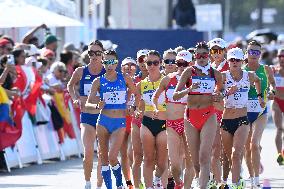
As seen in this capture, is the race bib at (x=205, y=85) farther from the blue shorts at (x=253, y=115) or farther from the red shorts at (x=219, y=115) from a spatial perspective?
the blue shorts at (x=253, y=115)

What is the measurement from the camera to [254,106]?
19.7 m

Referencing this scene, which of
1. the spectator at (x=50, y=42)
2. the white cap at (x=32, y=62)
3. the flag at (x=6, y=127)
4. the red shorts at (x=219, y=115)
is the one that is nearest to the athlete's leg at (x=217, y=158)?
the red shorts at (x=219, y=115)

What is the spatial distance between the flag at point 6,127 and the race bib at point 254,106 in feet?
16.0

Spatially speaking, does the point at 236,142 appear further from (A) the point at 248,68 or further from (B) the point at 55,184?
(B) the point at 55,184

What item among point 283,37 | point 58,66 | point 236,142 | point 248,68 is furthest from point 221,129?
point 283,37

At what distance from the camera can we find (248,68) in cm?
1973

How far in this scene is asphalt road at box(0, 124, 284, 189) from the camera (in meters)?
20.1

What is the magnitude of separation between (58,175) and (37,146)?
2395 mm

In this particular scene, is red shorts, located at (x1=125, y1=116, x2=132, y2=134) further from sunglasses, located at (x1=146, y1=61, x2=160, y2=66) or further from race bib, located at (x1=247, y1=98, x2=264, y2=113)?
race bib, located at (x1=247, y1=98, x2=264, y2=113)

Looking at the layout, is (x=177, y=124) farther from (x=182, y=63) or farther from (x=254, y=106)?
(x=254, y=106)

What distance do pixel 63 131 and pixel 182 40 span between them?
896 cm

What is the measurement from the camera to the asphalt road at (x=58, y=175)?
20.1 metres

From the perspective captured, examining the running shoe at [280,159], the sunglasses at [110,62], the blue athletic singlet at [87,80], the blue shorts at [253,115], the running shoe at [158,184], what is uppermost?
the sunglasses at [110,62]

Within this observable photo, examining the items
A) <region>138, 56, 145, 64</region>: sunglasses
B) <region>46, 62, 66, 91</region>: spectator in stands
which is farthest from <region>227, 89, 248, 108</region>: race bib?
<region>46, 62, 66, 91</region>: spectator in stands
